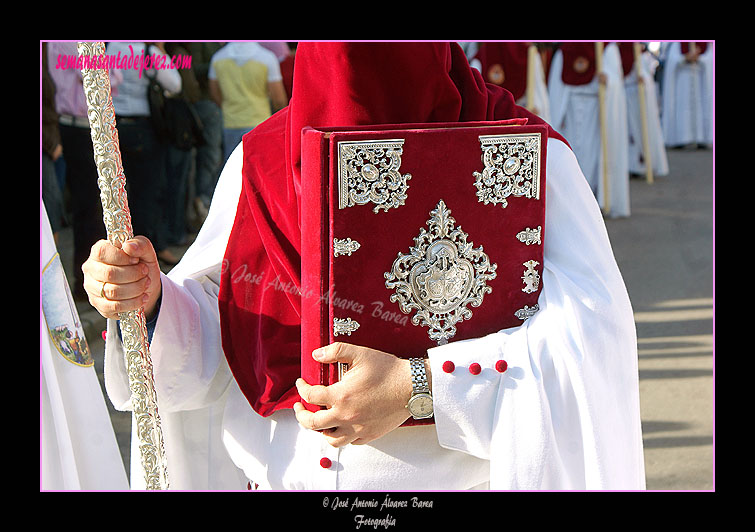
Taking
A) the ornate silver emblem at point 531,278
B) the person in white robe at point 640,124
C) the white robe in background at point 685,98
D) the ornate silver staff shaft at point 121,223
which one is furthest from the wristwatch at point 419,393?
the white robe in background at point 685,98

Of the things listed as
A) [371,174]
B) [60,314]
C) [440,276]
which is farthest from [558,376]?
[60,314]

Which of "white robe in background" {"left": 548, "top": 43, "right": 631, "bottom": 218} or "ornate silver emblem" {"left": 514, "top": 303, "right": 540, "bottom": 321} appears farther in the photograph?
"white robe in background" {"left": 548, "top": 43, "right": 631, "bottom": 218}

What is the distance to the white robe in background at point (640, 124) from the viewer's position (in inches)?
406

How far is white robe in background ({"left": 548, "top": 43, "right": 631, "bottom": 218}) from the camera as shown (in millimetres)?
8852

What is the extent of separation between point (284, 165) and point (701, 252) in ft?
22.1

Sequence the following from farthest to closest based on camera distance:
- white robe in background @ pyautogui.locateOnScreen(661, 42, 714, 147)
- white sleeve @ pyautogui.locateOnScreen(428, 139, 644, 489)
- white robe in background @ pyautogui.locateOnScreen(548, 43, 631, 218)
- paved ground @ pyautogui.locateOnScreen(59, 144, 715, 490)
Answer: white robe in background @ pyautogui.locateOnScreen(661, 42, 714, 147)
white robe in background @ pyautogui.locateOnScreen(548, 43, 631, 218)
paved ground @ pyautogui.locateOnScreen(59, 144, 715, 490)
white sleeve @ pyautogui.locateOnScreen(428, 139, 644, 489)

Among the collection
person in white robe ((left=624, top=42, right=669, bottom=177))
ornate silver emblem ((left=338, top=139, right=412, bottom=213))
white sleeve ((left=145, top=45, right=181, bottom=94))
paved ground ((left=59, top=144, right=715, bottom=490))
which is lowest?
paved ground ((left=59, top=144, right=715, bottom=490))

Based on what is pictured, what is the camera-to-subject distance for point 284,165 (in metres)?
1.78

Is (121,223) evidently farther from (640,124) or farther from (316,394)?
(640,124)

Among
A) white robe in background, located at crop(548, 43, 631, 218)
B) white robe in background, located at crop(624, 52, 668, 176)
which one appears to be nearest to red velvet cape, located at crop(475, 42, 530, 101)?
white robe in background, located at crop(548, 43, 631, 218)

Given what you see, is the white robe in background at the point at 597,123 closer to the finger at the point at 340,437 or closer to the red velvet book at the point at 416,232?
the red velvet book at the point at 416,232

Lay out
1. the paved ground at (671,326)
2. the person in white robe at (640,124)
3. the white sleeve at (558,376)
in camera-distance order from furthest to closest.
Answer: the person in white robe at (640,124), the paved ground at (671,326), the white sleeve at (558,376)

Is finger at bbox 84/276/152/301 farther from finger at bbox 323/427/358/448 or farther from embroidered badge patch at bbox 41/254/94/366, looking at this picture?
embroidered badge patch at bbox 41/254/94/366

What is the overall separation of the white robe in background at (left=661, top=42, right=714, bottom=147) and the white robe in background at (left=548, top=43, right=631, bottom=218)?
4775mm
